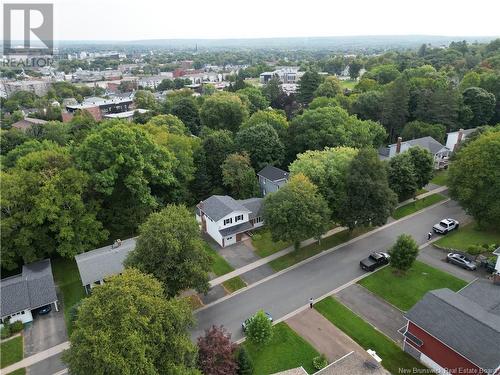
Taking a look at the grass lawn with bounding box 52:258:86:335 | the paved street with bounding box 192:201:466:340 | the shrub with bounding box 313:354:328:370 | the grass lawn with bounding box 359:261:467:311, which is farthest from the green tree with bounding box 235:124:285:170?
the shrub with bounding box 313:354:328:370

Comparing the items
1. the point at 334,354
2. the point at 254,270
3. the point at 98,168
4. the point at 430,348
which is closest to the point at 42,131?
the point at 98,168

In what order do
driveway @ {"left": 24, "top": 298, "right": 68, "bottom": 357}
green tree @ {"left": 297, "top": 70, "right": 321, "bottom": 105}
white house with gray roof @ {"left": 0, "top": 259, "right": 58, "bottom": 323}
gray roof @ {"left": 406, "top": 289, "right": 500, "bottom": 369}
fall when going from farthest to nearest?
green tree @ {"left": 297, "top": 70, "right": 321, "bottom": 105}, white house with gray roof @ {"left": 0, "top": 259, "right": 58, "bottom": 323}, driveway @ {"left": 24, "top": 298, "right": 68, "bottom": 357}, gray roof @ {"left": 406, "top": 289, "right": 500, "bottom": 369}

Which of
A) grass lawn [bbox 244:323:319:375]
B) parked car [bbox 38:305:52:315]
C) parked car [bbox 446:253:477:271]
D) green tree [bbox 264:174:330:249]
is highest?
green tree [bbox 264:174:330:249]

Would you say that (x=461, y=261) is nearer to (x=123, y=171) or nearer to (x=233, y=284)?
(x=233, y=284)

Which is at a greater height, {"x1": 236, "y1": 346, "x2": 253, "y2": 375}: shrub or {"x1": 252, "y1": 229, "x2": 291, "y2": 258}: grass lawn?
{"x1": 252, "y1": 229, "x2": 291, "y2": 258}: grass lawn

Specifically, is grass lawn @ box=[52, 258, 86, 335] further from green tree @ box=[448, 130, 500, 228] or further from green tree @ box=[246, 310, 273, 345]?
green tree @ box=[448, 130, 500, 228]

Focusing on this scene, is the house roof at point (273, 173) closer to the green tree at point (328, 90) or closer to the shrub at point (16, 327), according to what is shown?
the shrub at point (16, 327)
